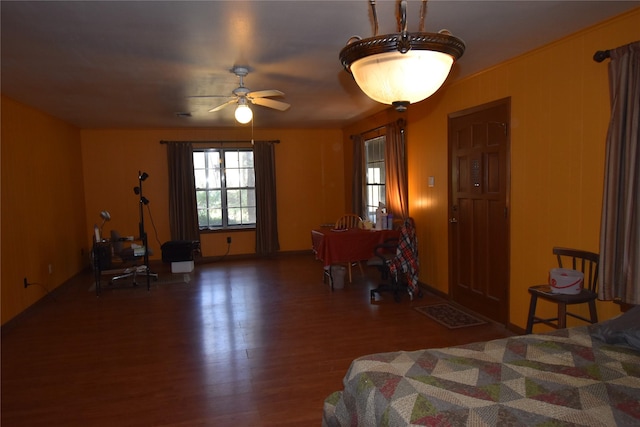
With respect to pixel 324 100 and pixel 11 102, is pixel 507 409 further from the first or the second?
pixel 11 102

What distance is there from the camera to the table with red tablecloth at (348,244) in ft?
18.2

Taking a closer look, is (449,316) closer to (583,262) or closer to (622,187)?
(583,262)

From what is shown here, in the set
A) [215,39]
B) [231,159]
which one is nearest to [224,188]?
[231,159]

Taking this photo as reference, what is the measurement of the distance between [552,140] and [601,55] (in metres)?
0.75

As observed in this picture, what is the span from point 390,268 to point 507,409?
11.4 ft

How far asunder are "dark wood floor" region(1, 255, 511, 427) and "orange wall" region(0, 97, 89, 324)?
0.99 feet

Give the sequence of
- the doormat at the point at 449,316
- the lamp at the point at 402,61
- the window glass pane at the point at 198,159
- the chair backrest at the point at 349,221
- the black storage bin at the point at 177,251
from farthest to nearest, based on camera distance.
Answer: the window glass pane at the point at 198,159 → the black storage bin at the point at 177,251 → the chair backrest at the point at 349,221 → the doormat at the point at 449,316 → the lamp at the point at 402,61

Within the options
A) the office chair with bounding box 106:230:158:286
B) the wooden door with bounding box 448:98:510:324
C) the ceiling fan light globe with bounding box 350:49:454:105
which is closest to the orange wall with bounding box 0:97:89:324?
the office chair with bounding box 106:230:158:286

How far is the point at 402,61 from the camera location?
144cm

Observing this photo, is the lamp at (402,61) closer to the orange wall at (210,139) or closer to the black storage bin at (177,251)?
the black storage bin at (177,251)

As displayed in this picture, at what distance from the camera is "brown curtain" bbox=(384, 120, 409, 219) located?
5754 millimetres

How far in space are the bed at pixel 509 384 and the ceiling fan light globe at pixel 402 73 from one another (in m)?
1.13

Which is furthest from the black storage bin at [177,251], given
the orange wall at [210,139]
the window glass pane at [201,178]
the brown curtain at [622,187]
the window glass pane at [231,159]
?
the brown curtain at [622,187]

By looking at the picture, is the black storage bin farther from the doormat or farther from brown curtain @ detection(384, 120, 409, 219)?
the doormat
